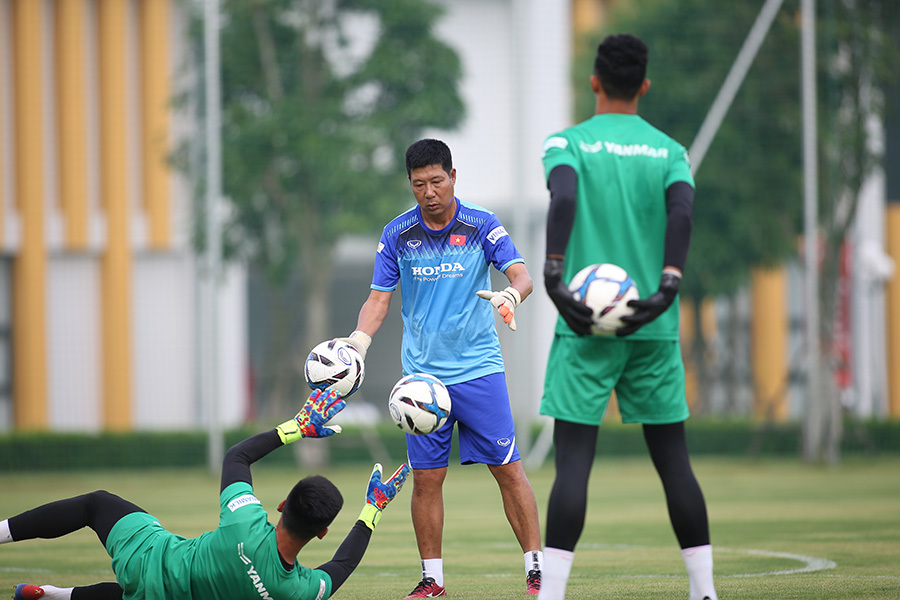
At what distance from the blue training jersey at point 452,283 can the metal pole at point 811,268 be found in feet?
40.3

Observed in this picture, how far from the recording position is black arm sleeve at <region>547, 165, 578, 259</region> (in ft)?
16.0

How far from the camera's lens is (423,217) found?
6.43m

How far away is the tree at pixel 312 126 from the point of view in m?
19.5

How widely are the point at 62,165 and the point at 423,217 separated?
25.1m

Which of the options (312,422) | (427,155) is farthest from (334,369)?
(427,155)

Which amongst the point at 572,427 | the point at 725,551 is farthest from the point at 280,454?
the point at 572,427

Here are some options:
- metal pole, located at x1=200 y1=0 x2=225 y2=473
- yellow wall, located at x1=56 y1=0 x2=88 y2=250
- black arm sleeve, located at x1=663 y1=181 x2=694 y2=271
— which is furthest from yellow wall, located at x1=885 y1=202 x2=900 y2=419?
black arm sleeve, located at x1=663 y1=181 x2=694 y2=271

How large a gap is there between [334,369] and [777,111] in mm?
15184

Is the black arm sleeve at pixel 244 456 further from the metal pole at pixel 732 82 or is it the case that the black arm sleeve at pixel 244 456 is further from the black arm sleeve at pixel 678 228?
the metal pole at pixel 732 82

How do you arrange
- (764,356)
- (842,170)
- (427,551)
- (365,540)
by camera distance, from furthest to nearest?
(764,356)
(842,170)
(427,551)
(365,540)

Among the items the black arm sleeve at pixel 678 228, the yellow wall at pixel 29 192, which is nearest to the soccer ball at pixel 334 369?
the black arm sleeve at pixel 678 228

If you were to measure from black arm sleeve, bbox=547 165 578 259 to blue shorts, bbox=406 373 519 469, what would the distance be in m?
1.61

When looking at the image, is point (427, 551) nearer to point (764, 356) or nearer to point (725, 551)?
point (725, 551)

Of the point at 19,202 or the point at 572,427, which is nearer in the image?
the point at 572,427
